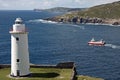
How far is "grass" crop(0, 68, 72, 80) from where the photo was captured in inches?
1950

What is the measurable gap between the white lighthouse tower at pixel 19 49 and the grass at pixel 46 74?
5.45 feet

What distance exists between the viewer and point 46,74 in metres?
51.9

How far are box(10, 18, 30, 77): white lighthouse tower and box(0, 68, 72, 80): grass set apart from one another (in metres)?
1.66

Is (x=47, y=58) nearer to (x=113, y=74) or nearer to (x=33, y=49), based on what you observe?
(x=33, y=49)

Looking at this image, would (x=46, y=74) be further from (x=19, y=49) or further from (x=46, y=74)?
(x=19, y=49)

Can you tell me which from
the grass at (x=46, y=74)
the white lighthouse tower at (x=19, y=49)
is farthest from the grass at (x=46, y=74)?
the white lighthouse tower at (x=19, y=49)

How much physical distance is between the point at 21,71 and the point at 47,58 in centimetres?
5383

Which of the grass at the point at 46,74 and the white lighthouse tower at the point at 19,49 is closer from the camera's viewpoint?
the grass at the point at 46,74

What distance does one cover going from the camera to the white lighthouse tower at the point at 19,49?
4991 centimetres

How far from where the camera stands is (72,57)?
106m

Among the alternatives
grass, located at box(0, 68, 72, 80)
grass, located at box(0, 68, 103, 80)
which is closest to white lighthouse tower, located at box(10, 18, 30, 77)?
grass, located at box(0, 68, 103, 80)

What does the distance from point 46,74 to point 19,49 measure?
238 inches

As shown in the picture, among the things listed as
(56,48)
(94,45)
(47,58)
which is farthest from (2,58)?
(94,45)

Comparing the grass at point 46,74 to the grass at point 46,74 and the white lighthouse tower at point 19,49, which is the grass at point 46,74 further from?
the white lighthouse tower at point 19,49
